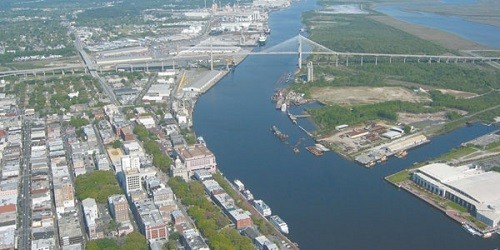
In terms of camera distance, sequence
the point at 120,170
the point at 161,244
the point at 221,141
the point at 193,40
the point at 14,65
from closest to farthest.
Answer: the point at 161,244, the point at 120,170, the point at 221,141, the point at 14,65, the point at 193,40

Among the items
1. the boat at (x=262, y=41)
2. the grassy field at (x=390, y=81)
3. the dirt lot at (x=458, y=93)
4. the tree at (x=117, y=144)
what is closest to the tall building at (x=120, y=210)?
the tree at (x=117, y=144)

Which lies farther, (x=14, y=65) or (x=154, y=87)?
(x=14, y=65)

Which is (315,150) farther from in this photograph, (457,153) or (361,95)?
(361,95)

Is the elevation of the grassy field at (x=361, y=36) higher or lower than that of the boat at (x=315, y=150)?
lower

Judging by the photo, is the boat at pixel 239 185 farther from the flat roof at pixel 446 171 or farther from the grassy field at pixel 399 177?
the flat roof at pixel 446 171

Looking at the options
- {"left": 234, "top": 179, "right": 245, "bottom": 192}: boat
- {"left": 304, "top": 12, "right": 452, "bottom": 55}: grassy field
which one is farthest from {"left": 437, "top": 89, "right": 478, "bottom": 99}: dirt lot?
{"left": 234, "top": 179, "right": 245, "bottom": 192}: boat

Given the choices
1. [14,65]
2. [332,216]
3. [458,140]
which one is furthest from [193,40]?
[332,216]

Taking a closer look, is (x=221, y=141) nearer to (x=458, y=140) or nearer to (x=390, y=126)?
(x=390, y=126)
